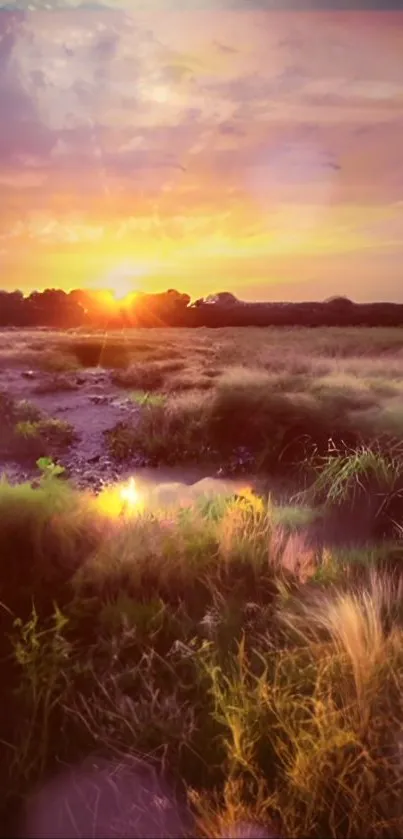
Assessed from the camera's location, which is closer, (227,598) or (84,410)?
(227,598)

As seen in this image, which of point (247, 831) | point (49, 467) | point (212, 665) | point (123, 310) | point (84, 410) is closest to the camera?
point (247, 831)

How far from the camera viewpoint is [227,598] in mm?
2086

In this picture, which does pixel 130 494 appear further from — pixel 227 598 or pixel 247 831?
pixel 247 831

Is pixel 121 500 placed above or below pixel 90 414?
below

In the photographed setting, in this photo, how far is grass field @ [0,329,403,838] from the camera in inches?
60.5

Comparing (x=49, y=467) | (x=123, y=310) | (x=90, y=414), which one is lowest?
(x=49, y=467)

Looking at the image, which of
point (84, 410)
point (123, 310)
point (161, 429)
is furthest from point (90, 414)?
point (123, 310)

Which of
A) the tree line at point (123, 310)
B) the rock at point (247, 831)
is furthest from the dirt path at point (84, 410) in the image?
the rock at point (247, 831)

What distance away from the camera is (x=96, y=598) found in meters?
2.05

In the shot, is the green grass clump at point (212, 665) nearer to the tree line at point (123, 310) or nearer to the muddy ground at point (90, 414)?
the muddy ground at point (90, 414)

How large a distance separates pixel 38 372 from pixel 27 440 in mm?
234

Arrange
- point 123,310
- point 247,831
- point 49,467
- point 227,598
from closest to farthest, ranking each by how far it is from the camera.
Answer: point 247,831
point 227,598
point 49,467
point 123,310

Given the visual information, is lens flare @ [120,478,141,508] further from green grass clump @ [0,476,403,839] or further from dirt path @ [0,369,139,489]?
green grass clump @ [0,476,403,839]

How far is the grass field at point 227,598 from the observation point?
1.54 metres
